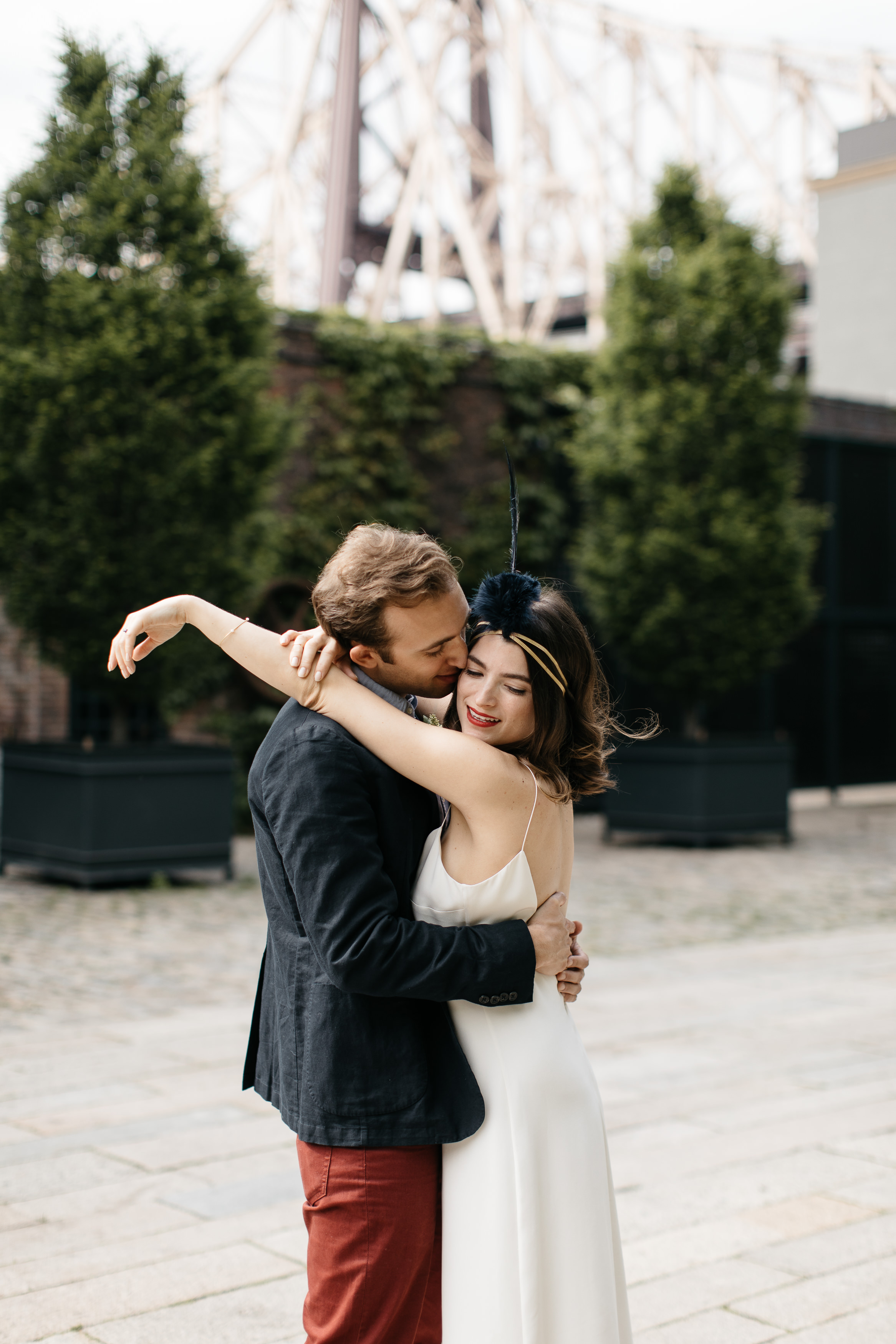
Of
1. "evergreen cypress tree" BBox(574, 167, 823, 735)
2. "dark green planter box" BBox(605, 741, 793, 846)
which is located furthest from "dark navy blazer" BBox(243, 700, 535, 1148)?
"evergreen cypress tree" BBox(574, 167, 823, 735)

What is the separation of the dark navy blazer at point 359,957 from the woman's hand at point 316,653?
0.21ft

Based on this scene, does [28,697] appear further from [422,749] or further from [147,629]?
[422,749]

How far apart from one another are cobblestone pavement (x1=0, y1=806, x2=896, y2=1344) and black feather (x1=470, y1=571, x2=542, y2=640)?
1.72 meters

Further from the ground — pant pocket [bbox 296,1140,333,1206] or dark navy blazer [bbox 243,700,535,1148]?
dark navy blazer [bbox 243,700,535,1148]

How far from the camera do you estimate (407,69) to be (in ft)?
150

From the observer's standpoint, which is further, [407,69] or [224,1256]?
[407,69]

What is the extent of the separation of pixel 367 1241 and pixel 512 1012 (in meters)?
0.35

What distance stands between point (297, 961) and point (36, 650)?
26.5 ft

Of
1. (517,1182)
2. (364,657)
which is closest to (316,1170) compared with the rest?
(517,1182)

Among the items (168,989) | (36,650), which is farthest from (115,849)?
(168,989)

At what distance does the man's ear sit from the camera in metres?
1.95

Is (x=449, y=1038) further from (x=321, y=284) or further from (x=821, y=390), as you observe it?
(x=321, y=284)

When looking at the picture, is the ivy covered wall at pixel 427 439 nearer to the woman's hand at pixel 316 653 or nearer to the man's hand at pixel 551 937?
the woman's hand at pixel 316 653

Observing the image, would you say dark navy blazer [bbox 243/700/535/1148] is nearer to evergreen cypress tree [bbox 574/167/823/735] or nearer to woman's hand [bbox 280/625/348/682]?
woman's hand [bbox 280/625/348/682]
